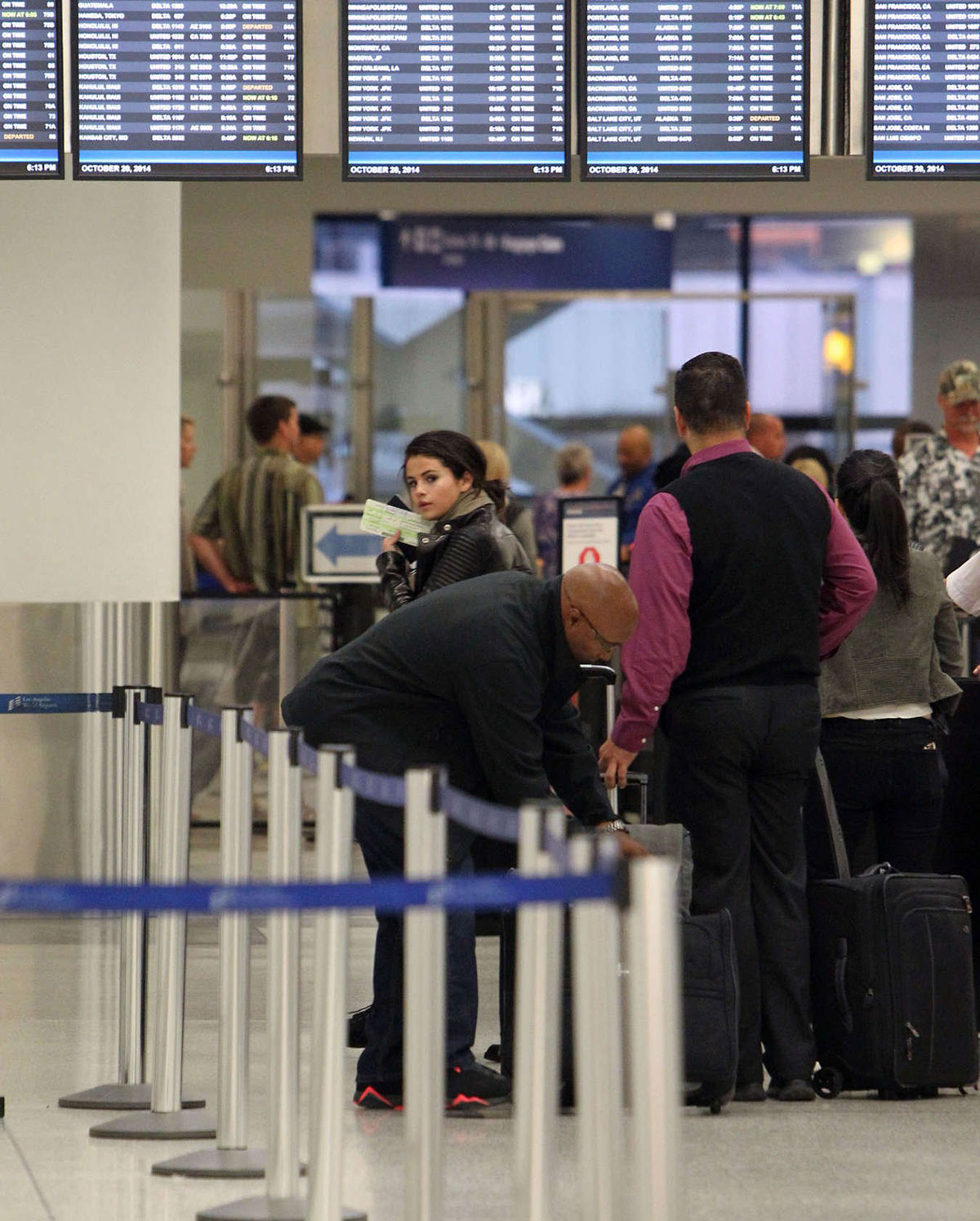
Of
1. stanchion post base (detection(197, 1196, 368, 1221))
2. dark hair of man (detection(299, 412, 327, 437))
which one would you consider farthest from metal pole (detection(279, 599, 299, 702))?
stanchion post base (detection(197, 1196, 368, 1221))

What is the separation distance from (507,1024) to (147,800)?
110 cm

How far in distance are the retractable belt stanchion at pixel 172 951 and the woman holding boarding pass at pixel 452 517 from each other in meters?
1.21

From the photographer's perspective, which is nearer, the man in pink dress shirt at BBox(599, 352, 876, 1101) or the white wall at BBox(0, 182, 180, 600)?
the man in pink dress shirt at BBox(599, 352, 876, 1101)

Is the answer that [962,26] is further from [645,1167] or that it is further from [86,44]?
[645,1167]

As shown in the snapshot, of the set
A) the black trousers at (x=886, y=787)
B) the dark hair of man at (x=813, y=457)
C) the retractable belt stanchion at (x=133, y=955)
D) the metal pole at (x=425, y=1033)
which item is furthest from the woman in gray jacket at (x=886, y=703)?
the dark hair of man at (x=813, y=457)

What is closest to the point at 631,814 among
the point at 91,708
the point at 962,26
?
the point at 91,708

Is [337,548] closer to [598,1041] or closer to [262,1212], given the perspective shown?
[262,1212]

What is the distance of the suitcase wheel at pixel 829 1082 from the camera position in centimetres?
503

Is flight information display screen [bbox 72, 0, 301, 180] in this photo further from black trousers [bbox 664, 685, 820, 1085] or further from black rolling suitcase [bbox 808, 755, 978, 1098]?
black rolling suitcase [bbox 808, 755, 978, 1098]

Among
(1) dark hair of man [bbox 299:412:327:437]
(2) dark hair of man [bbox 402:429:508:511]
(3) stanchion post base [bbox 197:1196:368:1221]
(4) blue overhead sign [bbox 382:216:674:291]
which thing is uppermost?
(4) blue overhead sign [bbox 382:216:674:291]

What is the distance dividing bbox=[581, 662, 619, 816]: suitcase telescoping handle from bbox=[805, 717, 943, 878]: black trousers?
590mm

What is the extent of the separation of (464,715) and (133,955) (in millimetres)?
1059

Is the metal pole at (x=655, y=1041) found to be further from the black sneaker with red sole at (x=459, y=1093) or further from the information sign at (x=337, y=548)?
the information sign at (x=337, y=548)

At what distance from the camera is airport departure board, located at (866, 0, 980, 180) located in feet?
21.8
